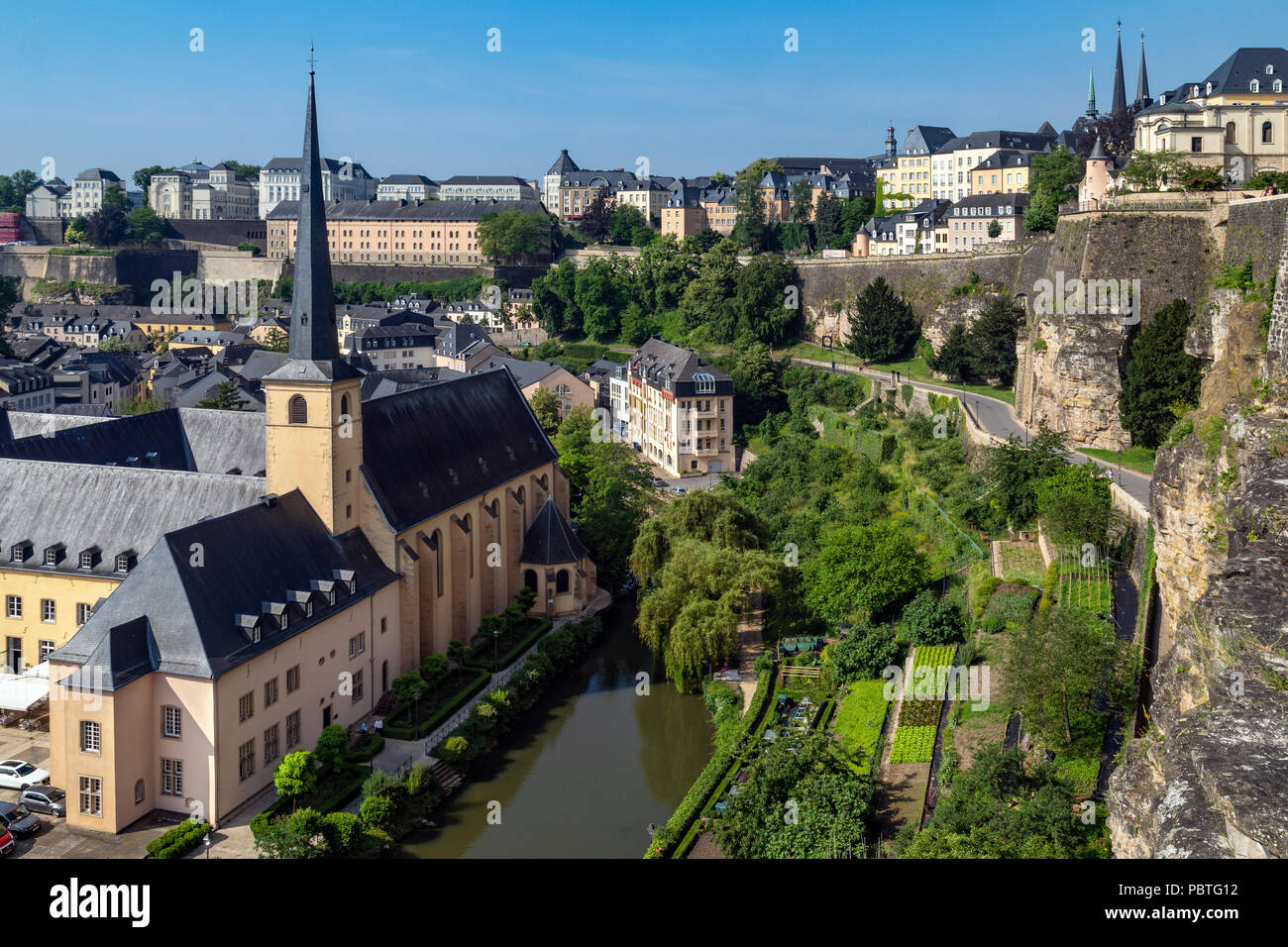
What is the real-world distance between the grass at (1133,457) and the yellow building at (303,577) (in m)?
17.4

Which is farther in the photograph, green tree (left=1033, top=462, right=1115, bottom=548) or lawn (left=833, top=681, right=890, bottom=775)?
green tree (left=1033, top=462, right=1115, bottom=548)

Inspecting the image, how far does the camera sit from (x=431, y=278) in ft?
368

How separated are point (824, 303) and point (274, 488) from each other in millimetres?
48345

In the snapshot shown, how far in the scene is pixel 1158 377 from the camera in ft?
121

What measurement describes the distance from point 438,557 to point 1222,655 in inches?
939

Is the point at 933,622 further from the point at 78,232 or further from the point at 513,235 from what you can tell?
the point at 78,232

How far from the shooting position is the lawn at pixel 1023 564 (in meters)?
30.1

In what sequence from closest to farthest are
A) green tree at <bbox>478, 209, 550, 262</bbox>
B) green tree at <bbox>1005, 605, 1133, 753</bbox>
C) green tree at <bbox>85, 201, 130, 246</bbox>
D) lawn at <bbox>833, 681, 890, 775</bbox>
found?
green tree at <bbox>1005, 605, 1133, 753</bbox> → lawn at <bbox>833, 681, 890, 775</bbox> → green tree at <bbox>478, 209, 550, 262</bbox> → green tree at <bbox>85, 201, 130, 246</bbox>

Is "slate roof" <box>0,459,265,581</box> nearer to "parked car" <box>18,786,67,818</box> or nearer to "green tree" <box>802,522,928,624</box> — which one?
"parked car" <box>18,786,67,818</box>

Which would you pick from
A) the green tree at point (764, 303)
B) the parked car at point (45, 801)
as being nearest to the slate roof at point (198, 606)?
the parked car at point (45, 801)

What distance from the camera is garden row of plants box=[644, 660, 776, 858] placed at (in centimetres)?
2353

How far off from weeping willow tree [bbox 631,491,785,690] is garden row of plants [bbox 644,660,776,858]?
1.76m

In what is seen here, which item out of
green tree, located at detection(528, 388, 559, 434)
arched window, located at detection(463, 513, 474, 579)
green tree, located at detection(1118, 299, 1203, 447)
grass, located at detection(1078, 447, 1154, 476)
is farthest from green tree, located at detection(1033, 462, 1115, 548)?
green tree, located at detection(528, 388, 559, 434)

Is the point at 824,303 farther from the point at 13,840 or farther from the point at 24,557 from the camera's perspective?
the point at 13,840
